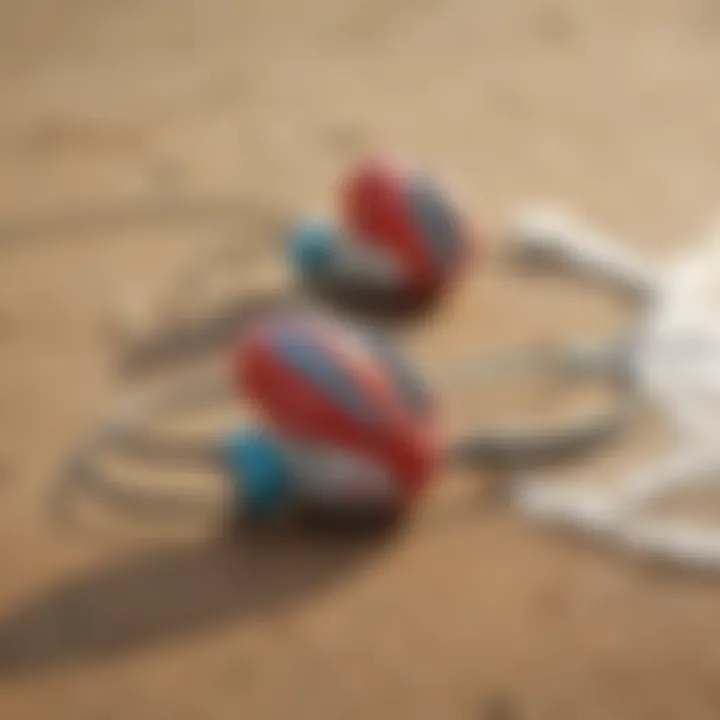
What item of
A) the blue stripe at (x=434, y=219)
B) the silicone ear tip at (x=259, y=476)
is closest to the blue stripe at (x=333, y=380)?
the silicone ear tip at (x=259, y=476)

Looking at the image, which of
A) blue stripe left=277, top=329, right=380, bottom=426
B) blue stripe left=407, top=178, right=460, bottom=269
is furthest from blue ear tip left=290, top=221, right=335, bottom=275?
blue stripe left=277, top=329, right=380, bottom=426

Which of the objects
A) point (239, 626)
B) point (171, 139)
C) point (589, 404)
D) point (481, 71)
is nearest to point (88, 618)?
point (239, 626)

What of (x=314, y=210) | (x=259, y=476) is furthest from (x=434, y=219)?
(x=259, y=476)

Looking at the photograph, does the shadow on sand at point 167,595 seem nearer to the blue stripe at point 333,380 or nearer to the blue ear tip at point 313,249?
the blue stripe at point 333,380

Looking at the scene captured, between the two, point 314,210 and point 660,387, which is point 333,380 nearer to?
point 660,387

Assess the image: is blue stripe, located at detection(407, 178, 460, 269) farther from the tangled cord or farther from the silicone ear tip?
the silicone ear tip

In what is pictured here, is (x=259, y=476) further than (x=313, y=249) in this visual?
No

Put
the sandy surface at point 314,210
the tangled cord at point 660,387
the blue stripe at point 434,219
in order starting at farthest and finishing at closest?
the blue stripe at point 434,219
the tangled cord at point 660,387
the sandy surface at point 314,210

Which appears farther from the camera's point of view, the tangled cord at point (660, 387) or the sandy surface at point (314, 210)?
the tangled cord at point (660, 387)
